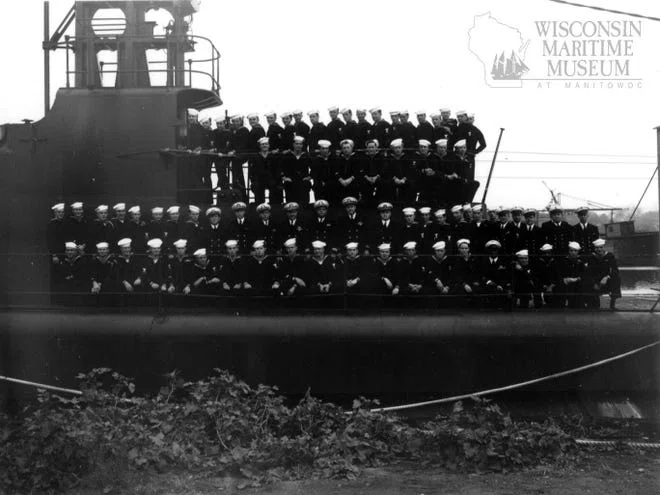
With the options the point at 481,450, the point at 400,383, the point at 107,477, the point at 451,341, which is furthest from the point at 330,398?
the point at 107,477

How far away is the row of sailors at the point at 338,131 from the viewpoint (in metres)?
11.6

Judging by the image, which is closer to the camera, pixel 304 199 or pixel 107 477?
pixel 107 477

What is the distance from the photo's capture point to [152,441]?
815 centimetres

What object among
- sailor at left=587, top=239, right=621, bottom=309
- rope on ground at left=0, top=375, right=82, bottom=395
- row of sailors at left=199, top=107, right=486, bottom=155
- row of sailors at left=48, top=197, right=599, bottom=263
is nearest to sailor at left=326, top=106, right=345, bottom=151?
row of sailors at left=199, top=107, right=486, bottom=155

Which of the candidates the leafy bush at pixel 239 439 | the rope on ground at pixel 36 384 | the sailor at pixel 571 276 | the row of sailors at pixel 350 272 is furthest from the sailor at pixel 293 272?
the sailor at pixel 571 276

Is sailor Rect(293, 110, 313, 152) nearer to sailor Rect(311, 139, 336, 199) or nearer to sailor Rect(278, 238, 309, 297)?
sailor Rect(311, 139, 336, 199)

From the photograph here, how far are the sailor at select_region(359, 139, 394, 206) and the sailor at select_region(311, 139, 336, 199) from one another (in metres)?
0.43

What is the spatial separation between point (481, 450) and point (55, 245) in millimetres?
6506

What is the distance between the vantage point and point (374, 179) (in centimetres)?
1120

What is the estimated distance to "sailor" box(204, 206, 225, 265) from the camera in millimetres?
11008

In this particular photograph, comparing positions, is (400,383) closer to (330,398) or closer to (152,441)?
(330,398)

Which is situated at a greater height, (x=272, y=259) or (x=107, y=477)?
(x=272, y=259)

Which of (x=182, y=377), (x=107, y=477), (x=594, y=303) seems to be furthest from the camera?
(x=594, y=303)

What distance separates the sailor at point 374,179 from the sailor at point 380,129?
1.74 ft
